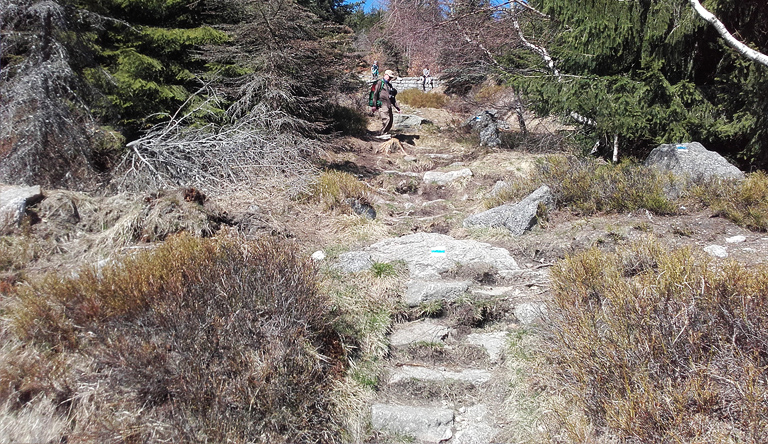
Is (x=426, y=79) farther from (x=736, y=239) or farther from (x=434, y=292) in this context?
(x=434, y=292)

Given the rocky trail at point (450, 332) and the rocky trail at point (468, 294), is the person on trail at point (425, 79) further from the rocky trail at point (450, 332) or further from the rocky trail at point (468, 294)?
the rocky trail at point (450, 332)

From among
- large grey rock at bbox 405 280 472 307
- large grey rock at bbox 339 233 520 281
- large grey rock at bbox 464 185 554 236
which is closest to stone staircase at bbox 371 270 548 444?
large grey rock at bbox 405 280 472 307

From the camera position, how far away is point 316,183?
24.2 ft

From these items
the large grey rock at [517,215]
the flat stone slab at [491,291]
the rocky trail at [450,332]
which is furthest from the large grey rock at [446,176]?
the flat stone slab at [491,291]

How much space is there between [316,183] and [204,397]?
193 inches

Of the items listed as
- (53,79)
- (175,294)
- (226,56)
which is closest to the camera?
(175,294)

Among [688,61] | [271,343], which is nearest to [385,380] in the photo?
[271,343]

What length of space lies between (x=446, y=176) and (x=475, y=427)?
6.92 metres

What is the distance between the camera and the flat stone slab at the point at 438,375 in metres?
3.44

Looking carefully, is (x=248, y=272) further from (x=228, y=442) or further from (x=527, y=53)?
(x=527, y=53)

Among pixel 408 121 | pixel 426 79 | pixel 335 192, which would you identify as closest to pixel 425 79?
pixel 426 79

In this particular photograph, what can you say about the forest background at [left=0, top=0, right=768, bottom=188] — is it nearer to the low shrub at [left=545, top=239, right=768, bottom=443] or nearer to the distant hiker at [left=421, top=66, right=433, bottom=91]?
the low shrub at [left=545, top=239, right=768, bottom=443]

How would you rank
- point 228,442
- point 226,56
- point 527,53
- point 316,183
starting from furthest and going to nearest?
point 527,53, point 226,56, point 316,183, point 228,442

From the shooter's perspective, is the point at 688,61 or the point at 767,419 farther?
the point at 688,61
